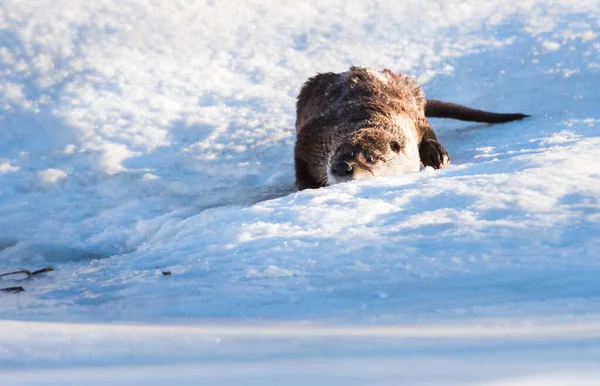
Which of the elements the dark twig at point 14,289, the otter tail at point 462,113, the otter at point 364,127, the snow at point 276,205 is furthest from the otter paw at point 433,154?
the dark twig at point 14,289

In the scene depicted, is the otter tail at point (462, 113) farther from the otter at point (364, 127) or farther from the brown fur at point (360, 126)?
the brown fur at point (360, 126)

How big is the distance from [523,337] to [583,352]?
0.71 feet

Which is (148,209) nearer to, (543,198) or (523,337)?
(543,198)

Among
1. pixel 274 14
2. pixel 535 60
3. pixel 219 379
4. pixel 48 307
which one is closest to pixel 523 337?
pixel 219 379

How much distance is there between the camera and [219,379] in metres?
1.46

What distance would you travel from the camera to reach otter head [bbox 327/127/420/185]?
468 cm

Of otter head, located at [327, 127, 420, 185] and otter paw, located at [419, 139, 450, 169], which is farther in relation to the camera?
otter paw, located at [419, 139, 450, 169]

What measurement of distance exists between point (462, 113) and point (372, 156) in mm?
1896

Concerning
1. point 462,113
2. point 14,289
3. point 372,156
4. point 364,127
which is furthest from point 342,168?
point 462,113

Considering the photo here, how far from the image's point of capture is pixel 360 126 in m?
5.31


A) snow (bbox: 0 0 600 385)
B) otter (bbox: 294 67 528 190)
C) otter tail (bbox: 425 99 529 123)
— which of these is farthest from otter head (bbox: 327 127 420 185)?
otter tail (bbox: 425 99 529 123)

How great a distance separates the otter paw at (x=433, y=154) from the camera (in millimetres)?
5613

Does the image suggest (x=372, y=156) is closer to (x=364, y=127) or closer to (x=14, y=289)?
(x=364, y=127)

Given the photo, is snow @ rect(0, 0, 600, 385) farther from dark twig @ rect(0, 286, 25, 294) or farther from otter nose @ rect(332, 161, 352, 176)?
otter nose @ rect(332, 161, 352, 176)
